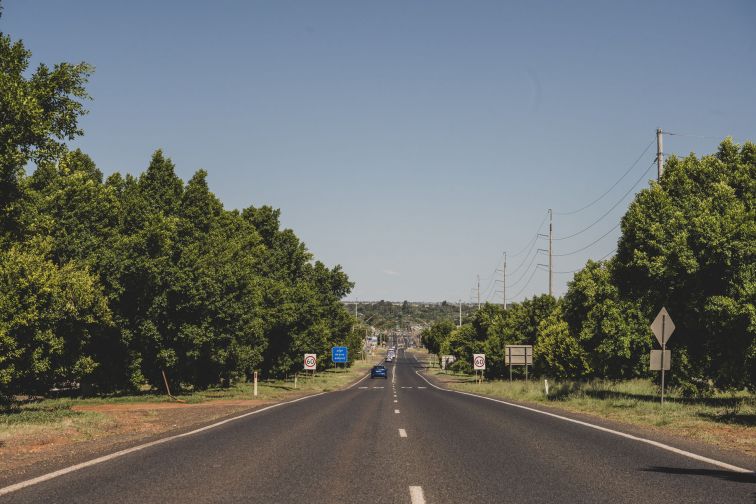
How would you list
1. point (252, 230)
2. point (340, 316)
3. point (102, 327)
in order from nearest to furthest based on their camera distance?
point (102, 327), point (252, 230), point (340, 316)

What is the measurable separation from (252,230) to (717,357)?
44449 mm

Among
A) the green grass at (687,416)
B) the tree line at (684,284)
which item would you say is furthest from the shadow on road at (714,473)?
the tree line at (684,284)

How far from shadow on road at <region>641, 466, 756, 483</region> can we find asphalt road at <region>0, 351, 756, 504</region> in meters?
0.01

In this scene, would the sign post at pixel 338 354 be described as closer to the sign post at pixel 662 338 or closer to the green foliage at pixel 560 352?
the green foliage at pixel 560 352

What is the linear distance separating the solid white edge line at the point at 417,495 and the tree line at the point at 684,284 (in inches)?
554

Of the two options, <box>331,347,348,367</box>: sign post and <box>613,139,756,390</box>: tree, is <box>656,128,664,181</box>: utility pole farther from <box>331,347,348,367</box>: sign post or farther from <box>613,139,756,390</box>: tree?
<box>331,347,348,367</box>: sign post

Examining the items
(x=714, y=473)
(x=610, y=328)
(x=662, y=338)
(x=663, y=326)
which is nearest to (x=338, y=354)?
(x=610, y=328)

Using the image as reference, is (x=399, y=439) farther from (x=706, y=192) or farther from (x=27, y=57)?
(x=706, y=192)

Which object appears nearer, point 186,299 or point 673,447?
point 673,447

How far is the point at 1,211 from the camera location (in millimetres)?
17219

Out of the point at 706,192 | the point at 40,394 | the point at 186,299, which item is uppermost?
the point at 706,192

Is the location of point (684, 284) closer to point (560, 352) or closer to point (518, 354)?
point (560, 352)

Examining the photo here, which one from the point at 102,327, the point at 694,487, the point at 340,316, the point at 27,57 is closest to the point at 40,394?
the point at 102,327

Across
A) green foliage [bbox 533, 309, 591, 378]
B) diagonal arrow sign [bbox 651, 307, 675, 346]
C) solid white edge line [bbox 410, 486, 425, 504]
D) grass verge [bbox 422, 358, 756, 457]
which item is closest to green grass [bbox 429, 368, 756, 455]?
grass verge [bbox 422, 358, 756, 457]
